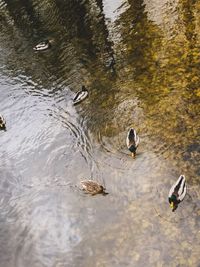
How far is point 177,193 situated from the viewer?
29.1 feet

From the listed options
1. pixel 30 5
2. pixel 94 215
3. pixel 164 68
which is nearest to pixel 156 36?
pixel 164 68

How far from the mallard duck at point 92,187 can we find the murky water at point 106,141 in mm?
194

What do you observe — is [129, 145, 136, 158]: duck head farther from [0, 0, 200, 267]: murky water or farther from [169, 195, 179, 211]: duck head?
[169, 195, 179, 211]: duck head

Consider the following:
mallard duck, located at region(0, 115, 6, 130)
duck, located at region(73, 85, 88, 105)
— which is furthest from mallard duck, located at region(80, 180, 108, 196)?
mallard duck, located at region(0, 115, 6, 130)

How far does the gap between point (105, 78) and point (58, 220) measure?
21.8ft

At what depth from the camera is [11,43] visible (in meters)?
20.3

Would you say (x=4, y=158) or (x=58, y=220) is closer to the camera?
(x=58, y=220)

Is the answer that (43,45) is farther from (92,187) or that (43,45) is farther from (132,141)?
(92,187)

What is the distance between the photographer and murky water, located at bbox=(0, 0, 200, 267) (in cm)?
897

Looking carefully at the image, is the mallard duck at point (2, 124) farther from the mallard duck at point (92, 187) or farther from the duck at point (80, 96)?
the mallard duck at point (92, 187)

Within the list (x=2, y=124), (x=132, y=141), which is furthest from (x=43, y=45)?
(x=132, y=141)

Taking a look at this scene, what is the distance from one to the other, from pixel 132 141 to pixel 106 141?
118 centimetres

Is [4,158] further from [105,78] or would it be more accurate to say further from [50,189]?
[105,78]

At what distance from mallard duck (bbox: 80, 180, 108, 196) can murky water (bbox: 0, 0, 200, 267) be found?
0.19m
